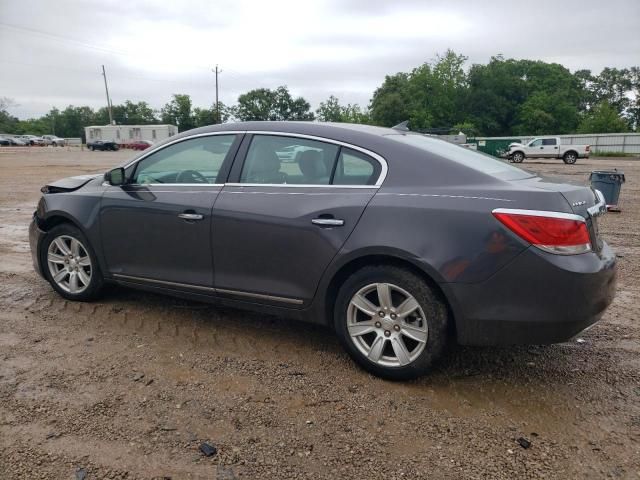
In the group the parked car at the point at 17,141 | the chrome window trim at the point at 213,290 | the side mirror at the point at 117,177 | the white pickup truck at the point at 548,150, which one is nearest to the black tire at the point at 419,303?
the chrome window trim at the point at 213,290

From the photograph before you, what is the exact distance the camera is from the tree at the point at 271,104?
94.3m

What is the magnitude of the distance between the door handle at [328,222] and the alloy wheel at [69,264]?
2308 millimetres

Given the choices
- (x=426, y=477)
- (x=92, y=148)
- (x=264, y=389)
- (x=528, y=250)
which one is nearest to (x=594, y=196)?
(x=528, y=250)

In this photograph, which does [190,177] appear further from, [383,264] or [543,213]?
[543,213]

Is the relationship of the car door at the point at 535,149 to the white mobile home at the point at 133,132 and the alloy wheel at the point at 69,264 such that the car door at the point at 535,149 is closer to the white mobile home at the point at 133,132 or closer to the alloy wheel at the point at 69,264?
the alloy wheel at the point at 69,264

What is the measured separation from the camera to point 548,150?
35.3 metres

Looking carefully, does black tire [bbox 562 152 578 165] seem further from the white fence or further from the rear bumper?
the rear bumper

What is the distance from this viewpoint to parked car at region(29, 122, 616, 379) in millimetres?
2791

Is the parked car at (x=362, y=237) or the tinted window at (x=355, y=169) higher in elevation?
the tinted window at (x=355, y=169)

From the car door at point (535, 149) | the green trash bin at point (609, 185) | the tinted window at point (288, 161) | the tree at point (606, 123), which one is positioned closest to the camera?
the tinted window at point (288, 161)

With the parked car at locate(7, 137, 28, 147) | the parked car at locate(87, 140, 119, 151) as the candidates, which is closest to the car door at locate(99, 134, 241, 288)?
the parked car at locate(87, 140, 119, 151)

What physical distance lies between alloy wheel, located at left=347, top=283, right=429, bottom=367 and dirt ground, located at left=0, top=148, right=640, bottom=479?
0.19m

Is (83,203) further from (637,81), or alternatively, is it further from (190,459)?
(637,81)

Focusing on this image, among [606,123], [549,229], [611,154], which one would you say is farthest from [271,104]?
[549,229]
